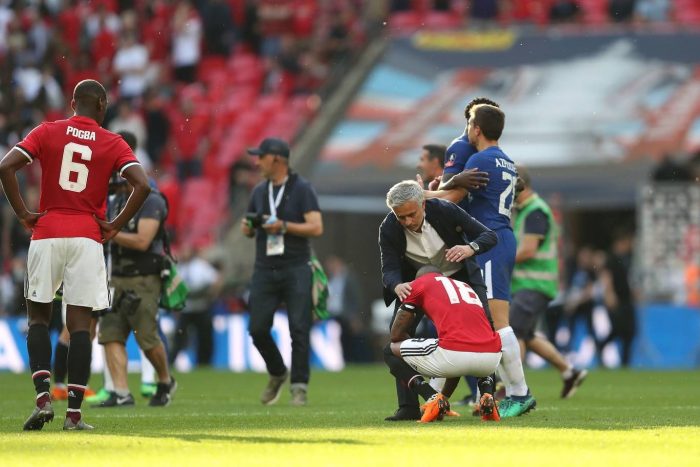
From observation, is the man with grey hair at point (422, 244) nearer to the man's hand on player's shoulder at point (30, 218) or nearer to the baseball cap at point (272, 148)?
the man's hand on player's shoulder at point (30, 218)

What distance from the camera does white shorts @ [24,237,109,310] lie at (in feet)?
33.7

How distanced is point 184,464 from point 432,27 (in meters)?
21.7

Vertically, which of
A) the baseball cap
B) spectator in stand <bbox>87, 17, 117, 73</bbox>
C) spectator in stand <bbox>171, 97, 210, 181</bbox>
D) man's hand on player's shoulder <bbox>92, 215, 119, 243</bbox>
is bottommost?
man's hand on player's shoulder <bbox>92, 215, 119, 243</bbox>

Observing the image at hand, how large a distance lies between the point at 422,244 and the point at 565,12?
753 inches

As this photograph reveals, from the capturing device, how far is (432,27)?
2905 centimetres

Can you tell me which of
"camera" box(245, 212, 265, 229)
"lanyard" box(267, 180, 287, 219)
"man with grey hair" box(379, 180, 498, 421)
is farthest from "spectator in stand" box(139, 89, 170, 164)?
"man with grey hair" box(379, 180, 498, 421)

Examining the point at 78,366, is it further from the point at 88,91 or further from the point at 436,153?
the point at 436,153

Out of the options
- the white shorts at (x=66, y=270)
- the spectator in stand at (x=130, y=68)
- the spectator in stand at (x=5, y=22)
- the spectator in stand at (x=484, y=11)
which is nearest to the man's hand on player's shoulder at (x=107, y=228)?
the white shorts at (x=66, y=270)

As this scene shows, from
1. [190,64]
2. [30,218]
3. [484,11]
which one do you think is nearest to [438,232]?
[30,218]

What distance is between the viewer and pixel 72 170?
10.3 metres

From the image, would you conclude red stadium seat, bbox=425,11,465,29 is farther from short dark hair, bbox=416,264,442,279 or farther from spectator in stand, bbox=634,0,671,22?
short dark hair, bbox=416,264,442,279

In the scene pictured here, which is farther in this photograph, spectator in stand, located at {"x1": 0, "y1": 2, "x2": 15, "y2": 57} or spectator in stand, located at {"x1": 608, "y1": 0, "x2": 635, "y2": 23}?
spectator in stand, located at {"x1": 0, "y1": 2, "x2": 15, "y2": 57}

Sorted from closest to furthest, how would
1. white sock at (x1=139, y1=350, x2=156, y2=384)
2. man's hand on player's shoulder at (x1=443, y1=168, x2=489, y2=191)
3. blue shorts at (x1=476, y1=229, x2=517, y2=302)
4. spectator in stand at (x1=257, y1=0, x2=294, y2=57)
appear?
man's hand on player's shoulder at (x1=443, y1=168, x2=489, y2=191) < blue shorts at (x1=476, y1=229, x2=517, y2=302) < white sock at (x1=139, y1=350, x2=156, y2=384) < spectator in stand at (x1=257, y1=0, x2=294, y2=57)

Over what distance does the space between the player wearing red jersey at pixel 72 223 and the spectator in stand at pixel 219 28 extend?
69.5 ft
